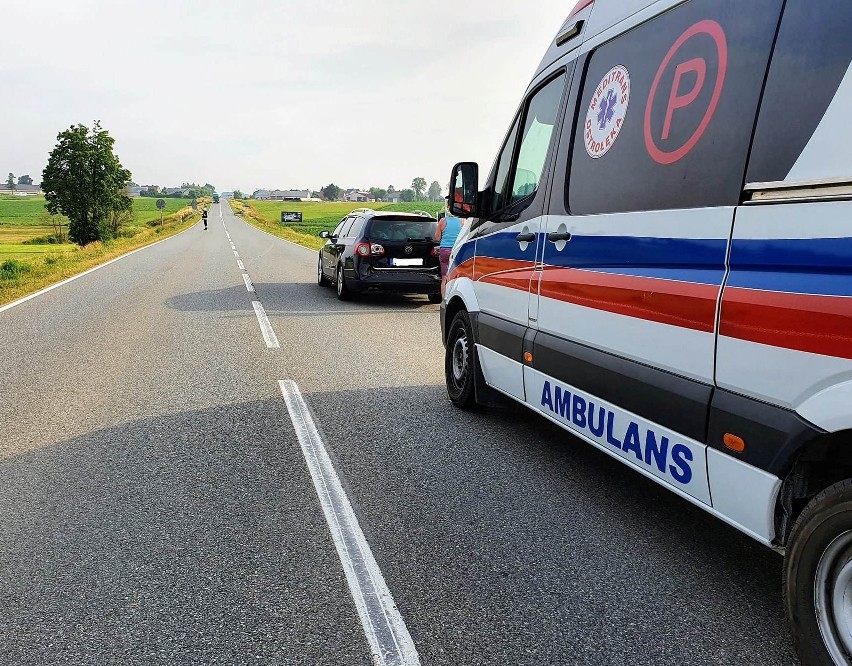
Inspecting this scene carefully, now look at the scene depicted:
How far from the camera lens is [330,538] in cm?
332

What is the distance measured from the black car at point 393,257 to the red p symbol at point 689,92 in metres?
8.62

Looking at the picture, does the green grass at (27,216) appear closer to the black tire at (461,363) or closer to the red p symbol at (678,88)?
the black tire at (461,363)

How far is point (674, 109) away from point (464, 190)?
79.9 inches

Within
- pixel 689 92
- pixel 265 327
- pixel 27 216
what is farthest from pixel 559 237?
pixel 27 216

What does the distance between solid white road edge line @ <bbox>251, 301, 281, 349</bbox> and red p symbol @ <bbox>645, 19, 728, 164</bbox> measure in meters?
5.59

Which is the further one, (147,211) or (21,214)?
(147,211)

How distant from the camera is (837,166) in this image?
2.14 m

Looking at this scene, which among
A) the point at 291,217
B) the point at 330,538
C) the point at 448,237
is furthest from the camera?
the point at 291,217

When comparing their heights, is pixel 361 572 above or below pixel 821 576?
below

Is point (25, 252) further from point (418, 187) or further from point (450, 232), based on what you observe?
Answer: point (418, 187)

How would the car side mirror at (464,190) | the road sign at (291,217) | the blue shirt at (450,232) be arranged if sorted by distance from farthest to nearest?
the road sign at (291,217) < the blue shirt at (450,232) < the car side mirror at (464,190)

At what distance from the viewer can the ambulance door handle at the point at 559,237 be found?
12.6 feet

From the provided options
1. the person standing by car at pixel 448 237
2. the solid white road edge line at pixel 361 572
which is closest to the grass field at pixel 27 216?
the person standing by car at pixel 448 237

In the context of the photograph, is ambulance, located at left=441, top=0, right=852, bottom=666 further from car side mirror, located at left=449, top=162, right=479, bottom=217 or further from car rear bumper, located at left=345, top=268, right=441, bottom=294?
car rear bumper, located at left=345, top=268, right=441, bottom=294
